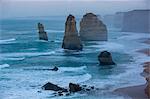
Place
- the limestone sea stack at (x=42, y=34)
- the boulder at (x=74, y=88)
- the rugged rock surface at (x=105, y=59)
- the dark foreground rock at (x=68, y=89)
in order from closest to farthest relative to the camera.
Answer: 1. the dark foreground rock at (x=68, y=89)
2. the boulder at (x=74, y=88)
3. the rugged rock surface at (x=105, y=59)
4. the limestone sea stack at (x=42, y=34)

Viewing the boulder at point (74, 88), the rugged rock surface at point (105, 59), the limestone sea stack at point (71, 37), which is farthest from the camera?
the limestone sea stack at point (71, 37)

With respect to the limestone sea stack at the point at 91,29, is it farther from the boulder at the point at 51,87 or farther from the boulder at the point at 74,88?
the boulder at the point at 74,88

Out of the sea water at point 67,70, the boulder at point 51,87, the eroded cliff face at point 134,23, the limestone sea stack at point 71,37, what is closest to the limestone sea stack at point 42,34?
the sea water at point 67,70

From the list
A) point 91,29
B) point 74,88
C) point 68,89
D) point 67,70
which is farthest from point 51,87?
point 91,29

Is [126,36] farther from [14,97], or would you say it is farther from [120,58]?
[14,97]

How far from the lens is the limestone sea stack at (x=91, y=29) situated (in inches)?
517

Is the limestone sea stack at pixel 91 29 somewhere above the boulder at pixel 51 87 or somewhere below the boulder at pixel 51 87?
above

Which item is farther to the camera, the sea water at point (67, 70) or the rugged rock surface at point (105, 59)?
the rugged rock surface at point (105, 59)

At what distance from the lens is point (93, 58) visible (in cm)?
984

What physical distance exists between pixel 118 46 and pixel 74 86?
5739 millimetres

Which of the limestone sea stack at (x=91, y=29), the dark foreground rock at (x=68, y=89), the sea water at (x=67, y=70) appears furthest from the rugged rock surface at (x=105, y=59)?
the limestone sea stack at (x=91, y=29)

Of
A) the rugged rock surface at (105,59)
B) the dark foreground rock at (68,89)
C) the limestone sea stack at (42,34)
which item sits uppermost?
the limestone sea stack at (42,34)

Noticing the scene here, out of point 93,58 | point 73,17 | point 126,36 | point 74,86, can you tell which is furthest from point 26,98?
point 126,36

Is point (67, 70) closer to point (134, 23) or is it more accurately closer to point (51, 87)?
point (51, 87)
